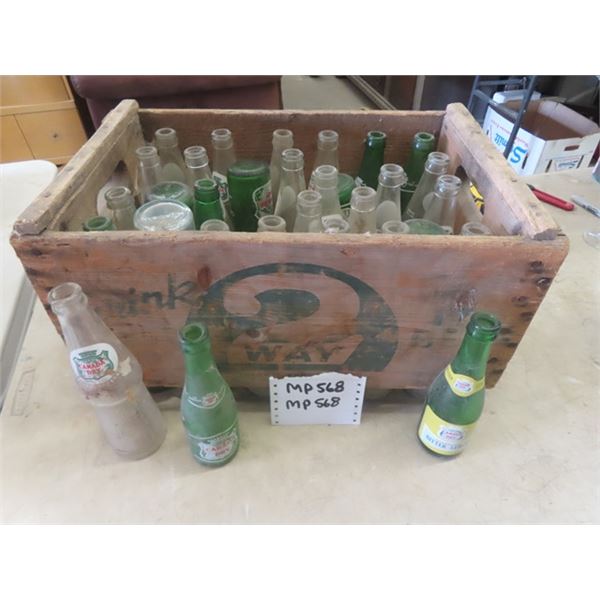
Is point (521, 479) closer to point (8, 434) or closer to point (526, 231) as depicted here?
point (526, 231)

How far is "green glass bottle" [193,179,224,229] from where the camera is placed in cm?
58

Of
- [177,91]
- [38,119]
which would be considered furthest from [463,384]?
[38,119]

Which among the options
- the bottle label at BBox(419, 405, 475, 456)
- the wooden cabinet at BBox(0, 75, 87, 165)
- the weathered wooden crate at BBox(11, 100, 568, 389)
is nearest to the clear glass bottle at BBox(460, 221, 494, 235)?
the weathered wooden crate at BBox(11, 100, 568, 389)

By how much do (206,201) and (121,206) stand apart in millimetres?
123

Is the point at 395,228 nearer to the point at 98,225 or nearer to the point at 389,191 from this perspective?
the point at 389,191

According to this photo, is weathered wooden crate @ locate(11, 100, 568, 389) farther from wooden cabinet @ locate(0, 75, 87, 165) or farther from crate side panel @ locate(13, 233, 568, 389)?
wooden cabinet @ locate(0, 75, 87, 165)

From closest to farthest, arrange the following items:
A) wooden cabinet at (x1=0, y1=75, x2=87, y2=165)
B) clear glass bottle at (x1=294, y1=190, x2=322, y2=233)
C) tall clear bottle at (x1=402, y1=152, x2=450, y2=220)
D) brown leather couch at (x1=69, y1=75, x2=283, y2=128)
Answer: clear glass bottle at (x1=294, y1=190, x2=322, y2=233), tall clear bottle at (x1=402, y1=152, x2=450, y2=220), brown leather couch at (x1=69, y1=75, x2=283, y2=128), wooden cabinet at (x1=0, y1=75, x2=87, y2=165)

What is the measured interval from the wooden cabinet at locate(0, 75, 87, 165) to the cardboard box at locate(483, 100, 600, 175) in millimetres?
1802

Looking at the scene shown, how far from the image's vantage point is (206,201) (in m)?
0.58

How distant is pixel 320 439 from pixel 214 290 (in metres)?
0.24

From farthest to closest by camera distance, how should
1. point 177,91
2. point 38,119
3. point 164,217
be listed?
point 38,119
point 177,91
point 164,217

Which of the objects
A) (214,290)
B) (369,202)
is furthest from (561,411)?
(214,290)

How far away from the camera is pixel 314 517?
50cm

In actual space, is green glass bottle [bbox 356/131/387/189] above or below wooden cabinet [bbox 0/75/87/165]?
above
